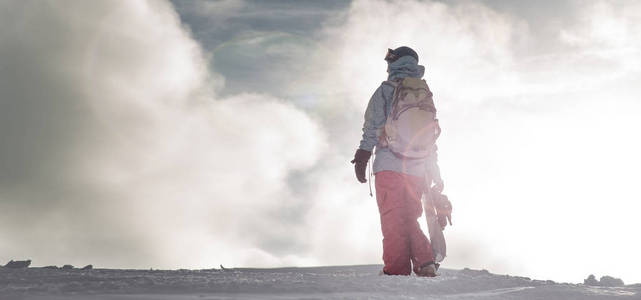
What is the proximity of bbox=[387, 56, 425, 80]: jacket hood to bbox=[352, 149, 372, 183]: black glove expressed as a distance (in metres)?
1.14

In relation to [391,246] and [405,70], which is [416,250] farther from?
[405,70]

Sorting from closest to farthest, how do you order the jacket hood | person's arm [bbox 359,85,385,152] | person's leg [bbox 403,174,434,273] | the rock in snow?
the rock in snow < person's leg [bbox 403,174,434,273] < person's arm [bbox 359,85,385,152] < the jacket hood

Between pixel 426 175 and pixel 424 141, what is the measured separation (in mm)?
545

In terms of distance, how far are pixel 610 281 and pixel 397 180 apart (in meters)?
2.79

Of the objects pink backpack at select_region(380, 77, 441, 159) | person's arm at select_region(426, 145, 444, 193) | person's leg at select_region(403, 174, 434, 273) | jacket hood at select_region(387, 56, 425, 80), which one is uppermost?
jacket hood at select_region(387, 56, 425, 80)

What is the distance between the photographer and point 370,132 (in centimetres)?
714

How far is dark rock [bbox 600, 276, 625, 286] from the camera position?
6.28 m

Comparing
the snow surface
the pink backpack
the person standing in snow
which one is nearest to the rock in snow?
the snow surface

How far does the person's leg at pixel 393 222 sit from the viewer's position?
6.53m

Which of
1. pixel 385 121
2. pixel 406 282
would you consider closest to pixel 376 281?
pixel 406 282

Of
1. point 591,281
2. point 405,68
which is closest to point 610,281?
point 591,281

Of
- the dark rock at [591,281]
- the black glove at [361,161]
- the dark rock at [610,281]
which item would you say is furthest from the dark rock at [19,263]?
the dark rock at [610,281]

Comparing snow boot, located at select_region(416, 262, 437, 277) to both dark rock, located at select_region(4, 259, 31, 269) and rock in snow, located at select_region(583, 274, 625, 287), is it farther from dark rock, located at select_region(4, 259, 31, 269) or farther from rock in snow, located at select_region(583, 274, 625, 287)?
dark rock, located at select_region(4, 259, 31, 269)

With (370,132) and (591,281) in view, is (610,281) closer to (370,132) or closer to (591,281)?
(591,281)
